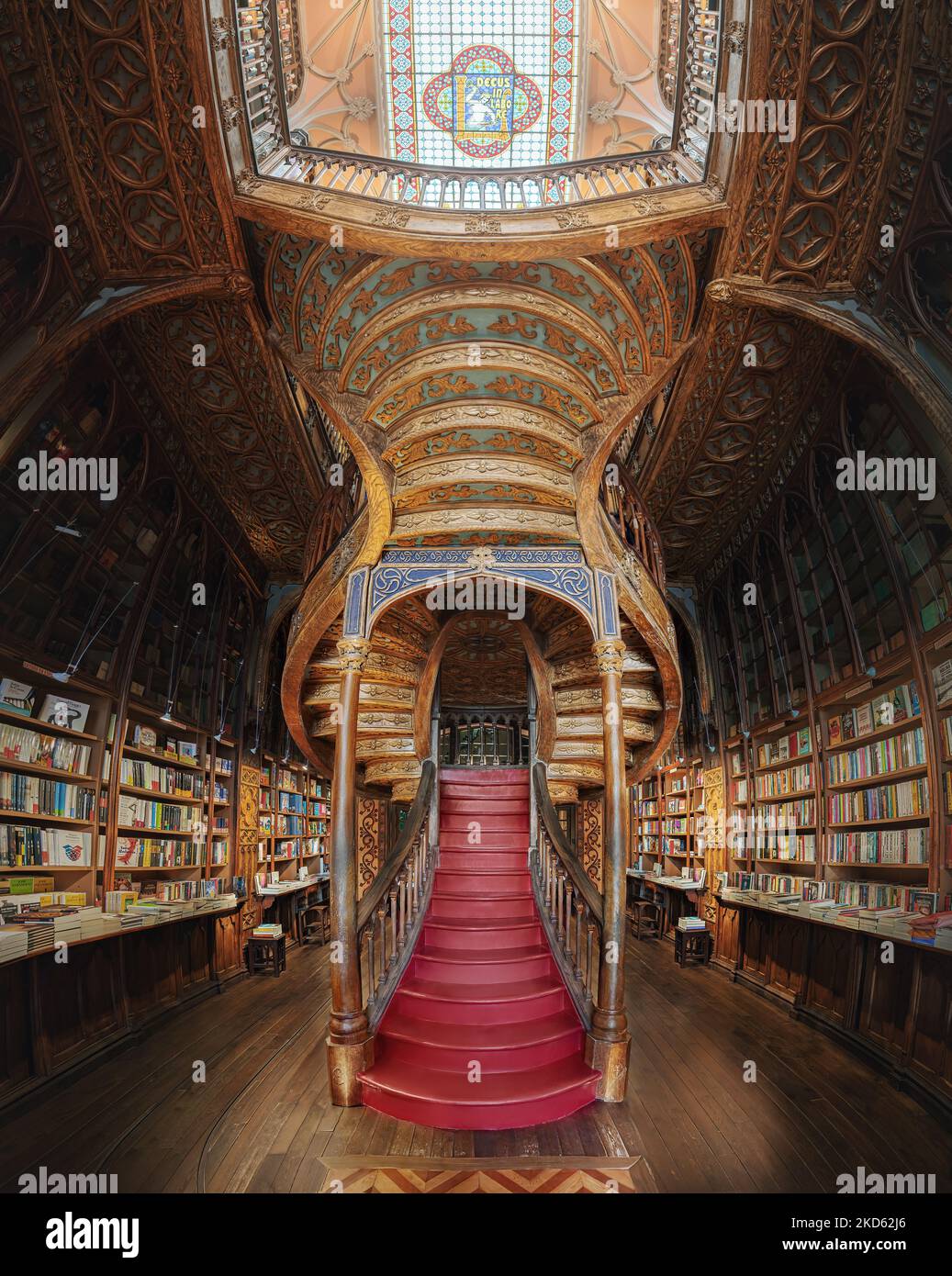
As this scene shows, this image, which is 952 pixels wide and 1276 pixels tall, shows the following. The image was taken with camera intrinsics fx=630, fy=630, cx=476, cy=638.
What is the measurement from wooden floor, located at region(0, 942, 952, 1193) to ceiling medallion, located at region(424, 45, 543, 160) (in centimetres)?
793

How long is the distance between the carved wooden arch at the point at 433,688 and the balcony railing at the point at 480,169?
10.9 ft

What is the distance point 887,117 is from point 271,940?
7478mm

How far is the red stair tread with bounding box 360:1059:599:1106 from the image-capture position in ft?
10.1

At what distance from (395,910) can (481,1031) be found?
2.98 ft

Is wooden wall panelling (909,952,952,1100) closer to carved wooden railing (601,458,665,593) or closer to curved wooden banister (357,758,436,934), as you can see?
carved wooden railing (601,458,665,593)

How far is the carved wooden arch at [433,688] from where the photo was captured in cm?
586

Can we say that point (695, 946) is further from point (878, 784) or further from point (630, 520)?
point (630, 520)

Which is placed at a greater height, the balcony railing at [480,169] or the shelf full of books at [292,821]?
the balcony railing at [480,169]

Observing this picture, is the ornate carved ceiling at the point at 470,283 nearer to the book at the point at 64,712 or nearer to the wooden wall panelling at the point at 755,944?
the book at the point at 64,712

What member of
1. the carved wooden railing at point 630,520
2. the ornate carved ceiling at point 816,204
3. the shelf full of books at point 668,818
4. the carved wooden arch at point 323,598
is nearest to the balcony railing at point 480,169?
the ornate carved ceiling at point 816,204

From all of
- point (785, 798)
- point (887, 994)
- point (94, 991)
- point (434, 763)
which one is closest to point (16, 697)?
point (94, 991)

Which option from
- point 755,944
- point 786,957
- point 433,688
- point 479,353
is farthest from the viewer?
point 433,688

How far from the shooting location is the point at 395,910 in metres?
4.15

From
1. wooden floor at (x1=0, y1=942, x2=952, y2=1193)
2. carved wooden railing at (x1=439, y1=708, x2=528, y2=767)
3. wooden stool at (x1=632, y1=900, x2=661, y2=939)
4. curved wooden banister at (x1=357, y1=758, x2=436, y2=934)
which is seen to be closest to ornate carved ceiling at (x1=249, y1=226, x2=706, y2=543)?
curved wooden banister at (x1=357, y1=758, x2=436, y2=934)
